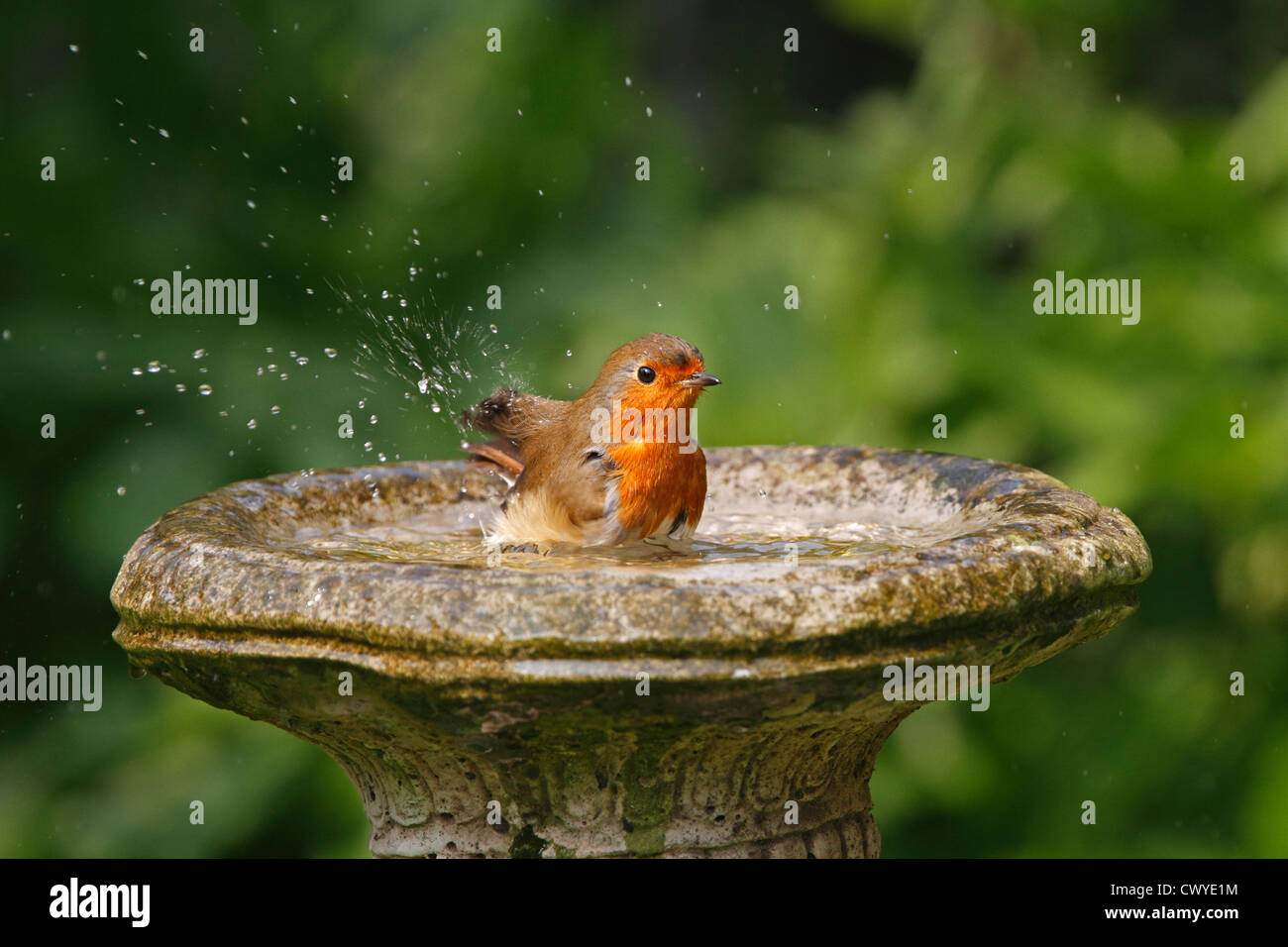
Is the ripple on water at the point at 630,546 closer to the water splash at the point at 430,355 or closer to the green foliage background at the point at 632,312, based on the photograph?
the water splash at the point at 430,355

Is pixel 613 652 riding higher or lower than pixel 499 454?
lower

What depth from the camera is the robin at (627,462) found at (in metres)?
2.70

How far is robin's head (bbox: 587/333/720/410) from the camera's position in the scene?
276 cm

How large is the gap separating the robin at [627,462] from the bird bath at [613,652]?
0.07 m

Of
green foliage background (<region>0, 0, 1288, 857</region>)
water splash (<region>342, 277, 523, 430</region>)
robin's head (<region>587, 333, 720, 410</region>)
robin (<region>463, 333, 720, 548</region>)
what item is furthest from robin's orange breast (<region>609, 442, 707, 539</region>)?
green foliage background (<region>0, 0, 1288, 857</region>)

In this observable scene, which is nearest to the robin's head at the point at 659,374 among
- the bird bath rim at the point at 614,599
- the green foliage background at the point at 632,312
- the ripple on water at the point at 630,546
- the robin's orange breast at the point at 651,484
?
the robin's orange breast at the point at 651,484

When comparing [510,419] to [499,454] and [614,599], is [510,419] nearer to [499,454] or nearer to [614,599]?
[499,454]

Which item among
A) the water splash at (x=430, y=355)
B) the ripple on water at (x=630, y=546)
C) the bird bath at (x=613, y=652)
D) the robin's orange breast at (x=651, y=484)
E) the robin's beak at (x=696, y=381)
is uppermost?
the water splash at (x=430, y=355)

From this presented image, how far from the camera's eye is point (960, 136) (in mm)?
5586

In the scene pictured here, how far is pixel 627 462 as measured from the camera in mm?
2691

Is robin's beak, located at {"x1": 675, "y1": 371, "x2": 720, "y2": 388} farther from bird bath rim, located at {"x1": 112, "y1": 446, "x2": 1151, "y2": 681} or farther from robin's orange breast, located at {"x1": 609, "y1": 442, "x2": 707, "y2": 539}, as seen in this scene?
bird bath rim, located at {"x1": 112, "y1": 446, "x2": 1151, "y2": 681}

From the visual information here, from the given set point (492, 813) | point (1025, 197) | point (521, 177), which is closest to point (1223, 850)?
point (1025, 197)

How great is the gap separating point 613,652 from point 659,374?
0.96 meters

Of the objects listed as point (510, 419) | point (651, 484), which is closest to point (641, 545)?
point (651, 484)
